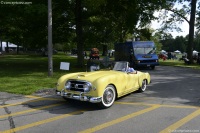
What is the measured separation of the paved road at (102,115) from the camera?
5758 millimetres

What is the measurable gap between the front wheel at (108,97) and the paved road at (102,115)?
153 millimetres

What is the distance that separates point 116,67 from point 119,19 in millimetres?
14140

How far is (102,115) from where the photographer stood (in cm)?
684

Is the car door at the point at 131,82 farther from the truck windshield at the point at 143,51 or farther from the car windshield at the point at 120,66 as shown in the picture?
the truck windshield at the point at 143,51

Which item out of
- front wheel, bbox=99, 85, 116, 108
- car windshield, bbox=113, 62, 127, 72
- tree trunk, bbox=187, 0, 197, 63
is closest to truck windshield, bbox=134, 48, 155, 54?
tree trunk, bbox=187, 0, 197, 63

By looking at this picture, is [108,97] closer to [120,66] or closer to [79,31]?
[120,66]

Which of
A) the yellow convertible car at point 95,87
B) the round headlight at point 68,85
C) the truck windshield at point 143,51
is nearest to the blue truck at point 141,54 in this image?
the truck windshield at point 143,51

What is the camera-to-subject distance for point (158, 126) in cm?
590

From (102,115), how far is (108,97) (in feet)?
2.98

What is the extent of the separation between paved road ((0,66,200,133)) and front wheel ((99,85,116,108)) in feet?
0.50

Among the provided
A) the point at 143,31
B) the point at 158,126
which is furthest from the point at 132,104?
the point at 143,31

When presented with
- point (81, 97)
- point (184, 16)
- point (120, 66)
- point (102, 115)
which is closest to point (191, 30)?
point (184, 16)

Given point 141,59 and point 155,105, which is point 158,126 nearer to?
point 155,105

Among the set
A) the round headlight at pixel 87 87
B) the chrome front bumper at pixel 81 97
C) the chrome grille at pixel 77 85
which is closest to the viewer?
the chrome front bumper at pixel 81 97
